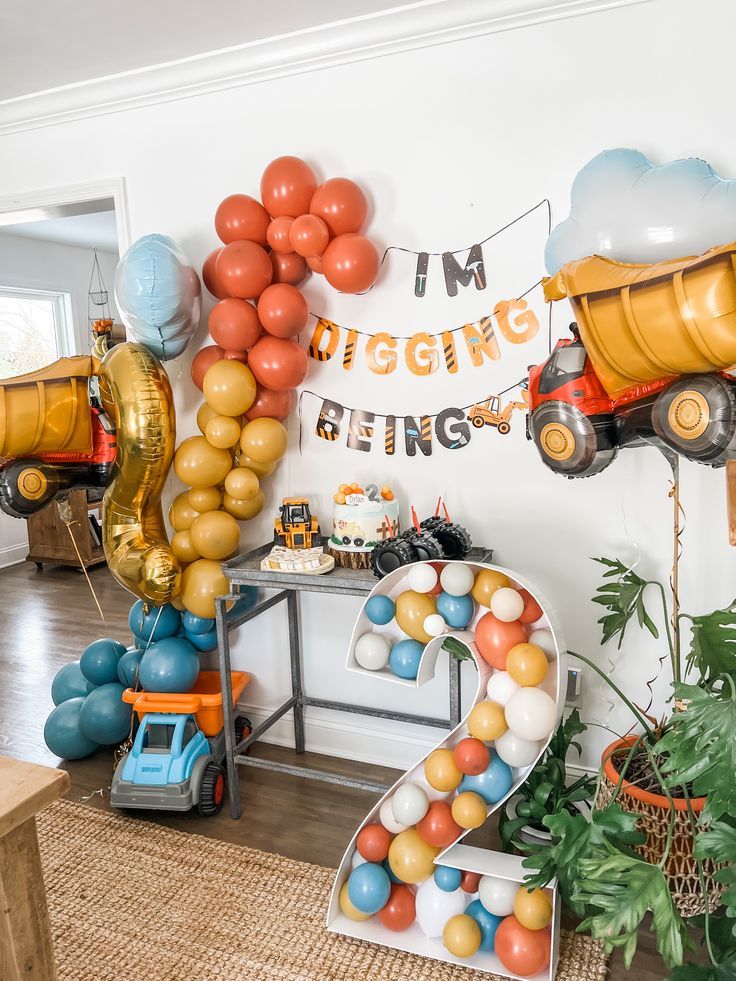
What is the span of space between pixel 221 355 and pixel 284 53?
0.96 m

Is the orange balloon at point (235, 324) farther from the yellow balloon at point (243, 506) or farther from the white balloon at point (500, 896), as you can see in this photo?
the white balloon at point (500, 896)

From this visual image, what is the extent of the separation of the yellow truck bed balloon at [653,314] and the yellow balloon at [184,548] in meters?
1.43

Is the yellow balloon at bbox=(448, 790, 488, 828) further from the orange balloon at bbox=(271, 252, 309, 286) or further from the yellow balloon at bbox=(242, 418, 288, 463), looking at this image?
the orange balloon at bbox=(271, 252, 309, 286)

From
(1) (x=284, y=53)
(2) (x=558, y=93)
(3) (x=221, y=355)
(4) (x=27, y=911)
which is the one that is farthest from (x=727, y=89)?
(4) (x=27, y=911)

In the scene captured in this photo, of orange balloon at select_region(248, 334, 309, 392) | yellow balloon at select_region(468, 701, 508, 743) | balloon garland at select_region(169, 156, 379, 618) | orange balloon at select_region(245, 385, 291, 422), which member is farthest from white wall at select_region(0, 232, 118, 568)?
yellow balloon at select_region(468, 701, 508, 743)

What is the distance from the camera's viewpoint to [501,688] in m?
1.72

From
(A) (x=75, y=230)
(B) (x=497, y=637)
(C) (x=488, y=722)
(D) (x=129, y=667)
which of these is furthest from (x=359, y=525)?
(A) (x=75, y=230)

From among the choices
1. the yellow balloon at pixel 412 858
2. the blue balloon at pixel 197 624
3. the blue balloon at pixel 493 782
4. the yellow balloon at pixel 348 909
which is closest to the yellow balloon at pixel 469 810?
the blue balloon at pixel 493 782

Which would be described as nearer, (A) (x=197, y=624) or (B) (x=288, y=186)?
(B) (x=288, y=186)

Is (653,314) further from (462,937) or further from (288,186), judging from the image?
(462,937)

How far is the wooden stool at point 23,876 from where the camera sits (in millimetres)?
1021

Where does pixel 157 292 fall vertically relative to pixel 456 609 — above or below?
above

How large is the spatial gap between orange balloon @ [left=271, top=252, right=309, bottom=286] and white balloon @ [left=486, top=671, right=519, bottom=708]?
1395 mm

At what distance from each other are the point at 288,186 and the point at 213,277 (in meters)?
0.40
